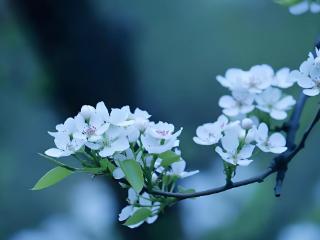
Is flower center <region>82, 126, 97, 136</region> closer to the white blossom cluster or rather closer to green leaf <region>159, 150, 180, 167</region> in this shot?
green leaf <region>159, 150, 180, 167</region>

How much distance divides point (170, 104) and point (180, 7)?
0.83 m

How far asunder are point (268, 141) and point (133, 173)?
0.84 feet

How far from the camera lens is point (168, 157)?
3.48 feet

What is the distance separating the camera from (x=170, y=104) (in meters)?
4.12

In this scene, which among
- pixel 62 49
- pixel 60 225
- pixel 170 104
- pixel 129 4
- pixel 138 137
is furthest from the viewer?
pixel 170 104

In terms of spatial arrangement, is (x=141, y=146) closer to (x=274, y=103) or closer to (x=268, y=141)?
(x=268, y=141)

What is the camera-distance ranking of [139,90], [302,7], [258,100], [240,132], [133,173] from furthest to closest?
[139,90] → [302,7] → [258,100] → [240,132] → [133,173]

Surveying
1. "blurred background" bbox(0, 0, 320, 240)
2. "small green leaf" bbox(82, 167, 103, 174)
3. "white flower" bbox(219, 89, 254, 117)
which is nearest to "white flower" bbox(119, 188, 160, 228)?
"small green leaf" bbox(82, 167, 103, 174)

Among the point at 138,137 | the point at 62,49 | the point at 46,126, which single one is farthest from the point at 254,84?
the point at 46,126

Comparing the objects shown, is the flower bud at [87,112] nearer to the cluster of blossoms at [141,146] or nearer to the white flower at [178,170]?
the cluster of blossoms at [141,146]

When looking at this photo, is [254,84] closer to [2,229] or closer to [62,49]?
[62,49]

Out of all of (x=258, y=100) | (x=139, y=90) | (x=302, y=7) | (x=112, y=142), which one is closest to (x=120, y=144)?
(x=112, y=142)

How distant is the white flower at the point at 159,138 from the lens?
1025 mm

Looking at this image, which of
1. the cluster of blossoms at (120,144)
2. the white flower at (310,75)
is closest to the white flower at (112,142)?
the cluster of blossoms at (120,144)
